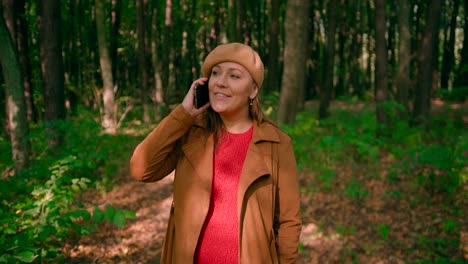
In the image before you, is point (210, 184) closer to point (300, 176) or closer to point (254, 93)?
point (254, 93)

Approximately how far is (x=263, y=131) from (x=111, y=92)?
11808 mm

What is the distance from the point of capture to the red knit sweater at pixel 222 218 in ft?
6.40

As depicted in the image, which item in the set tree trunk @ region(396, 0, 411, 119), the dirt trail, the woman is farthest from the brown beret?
tree trunk @ region(396, 0, 411, 119)

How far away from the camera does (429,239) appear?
16.5 ft

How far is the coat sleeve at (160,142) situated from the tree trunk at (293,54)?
289 inches

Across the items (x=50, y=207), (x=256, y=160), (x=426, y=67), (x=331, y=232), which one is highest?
(x=426, y=67)

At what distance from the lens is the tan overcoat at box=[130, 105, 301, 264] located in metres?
1.94

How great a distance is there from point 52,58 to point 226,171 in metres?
7.04

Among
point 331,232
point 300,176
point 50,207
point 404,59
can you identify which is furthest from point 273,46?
point 50,207

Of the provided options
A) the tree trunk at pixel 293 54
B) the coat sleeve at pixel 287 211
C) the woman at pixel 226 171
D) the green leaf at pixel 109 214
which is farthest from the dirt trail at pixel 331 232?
the woman at pixel 226 171

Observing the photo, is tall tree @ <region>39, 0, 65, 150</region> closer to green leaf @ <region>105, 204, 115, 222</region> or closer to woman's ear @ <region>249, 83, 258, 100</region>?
green leaf @ <region>105, 204, 115, 222</region>

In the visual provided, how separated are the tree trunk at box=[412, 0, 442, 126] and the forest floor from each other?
369cm

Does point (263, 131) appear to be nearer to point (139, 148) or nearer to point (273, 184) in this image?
point (273, 184)

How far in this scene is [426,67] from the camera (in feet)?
30.6
